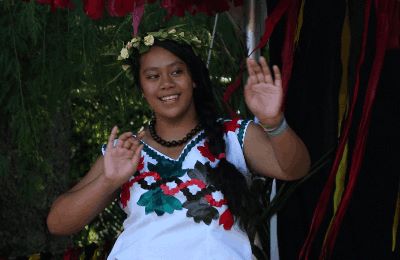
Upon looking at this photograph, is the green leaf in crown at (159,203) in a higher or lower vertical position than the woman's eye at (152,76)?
lower

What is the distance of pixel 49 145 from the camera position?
18.7 ft

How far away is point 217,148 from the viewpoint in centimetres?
224

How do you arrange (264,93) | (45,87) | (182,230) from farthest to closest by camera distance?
(45,87)
(182,230)
(264,93)

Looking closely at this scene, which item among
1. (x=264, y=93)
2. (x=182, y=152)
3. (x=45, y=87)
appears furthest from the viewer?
(x=45, y=87)

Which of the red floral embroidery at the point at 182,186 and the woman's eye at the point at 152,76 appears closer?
the red floral embroidery at the point at 182,186

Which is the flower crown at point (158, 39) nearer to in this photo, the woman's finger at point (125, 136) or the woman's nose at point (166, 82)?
the woman's nose at point (166, 82)

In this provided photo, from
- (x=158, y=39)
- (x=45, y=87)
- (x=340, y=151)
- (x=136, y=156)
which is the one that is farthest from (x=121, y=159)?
(x=45, y=87)

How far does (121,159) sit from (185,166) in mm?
170

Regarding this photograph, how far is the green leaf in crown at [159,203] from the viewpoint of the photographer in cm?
217

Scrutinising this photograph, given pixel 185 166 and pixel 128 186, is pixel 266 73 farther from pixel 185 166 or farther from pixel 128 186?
pixel 128 186

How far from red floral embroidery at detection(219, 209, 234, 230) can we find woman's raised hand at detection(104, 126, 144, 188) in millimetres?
253

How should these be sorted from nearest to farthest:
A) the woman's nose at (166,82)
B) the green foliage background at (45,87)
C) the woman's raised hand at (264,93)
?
the woman's raised hand at (264,93) → the woman's nose at (166,82) → the green foliage background at (45,87)

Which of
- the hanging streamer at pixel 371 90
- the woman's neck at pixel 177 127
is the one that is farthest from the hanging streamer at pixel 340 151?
the woman's neck at pixel 177 127

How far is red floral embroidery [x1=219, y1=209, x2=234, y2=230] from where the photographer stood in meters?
2.16
